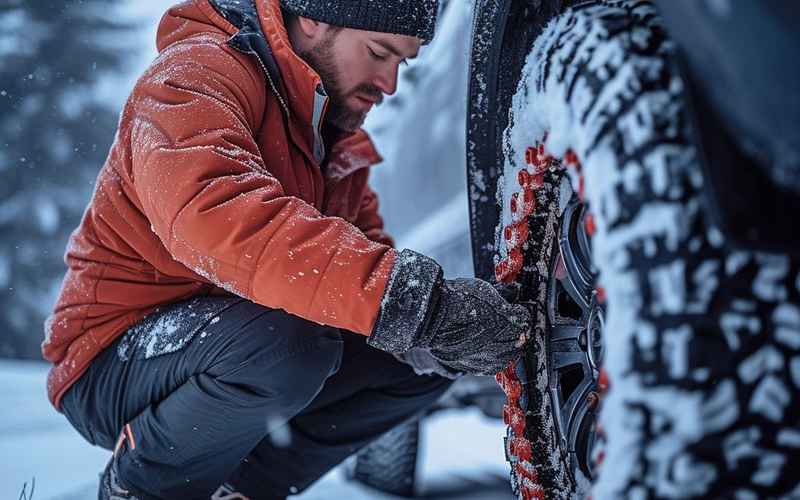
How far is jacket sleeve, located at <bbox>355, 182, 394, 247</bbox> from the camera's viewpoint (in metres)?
2.05

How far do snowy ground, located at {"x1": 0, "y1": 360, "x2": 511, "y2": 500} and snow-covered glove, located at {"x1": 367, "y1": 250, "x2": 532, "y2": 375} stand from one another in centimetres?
109

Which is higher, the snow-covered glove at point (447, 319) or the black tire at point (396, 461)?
the snow-covered glove at point (447, 319)

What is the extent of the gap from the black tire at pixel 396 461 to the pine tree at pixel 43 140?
172 cm

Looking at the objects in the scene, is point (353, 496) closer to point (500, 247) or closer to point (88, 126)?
point (500, 247)

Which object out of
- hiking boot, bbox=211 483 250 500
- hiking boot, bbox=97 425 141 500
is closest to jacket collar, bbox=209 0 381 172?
hiking boot, bbox=97 425 141 500

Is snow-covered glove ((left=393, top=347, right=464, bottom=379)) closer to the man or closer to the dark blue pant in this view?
the man

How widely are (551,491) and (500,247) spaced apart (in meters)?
0.42

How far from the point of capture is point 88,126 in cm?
411

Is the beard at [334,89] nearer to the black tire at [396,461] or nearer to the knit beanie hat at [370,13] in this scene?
the knit beanie hat at [370,13]

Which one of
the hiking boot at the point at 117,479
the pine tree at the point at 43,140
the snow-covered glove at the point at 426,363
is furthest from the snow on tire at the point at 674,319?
the pine tree at the point at 43,140

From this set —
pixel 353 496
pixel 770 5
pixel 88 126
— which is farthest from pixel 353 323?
pixel 88 126

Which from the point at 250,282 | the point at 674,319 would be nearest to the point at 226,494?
the point at 250,282

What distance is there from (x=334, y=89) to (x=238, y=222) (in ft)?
2.26

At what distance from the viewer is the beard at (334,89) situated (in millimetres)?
1657
